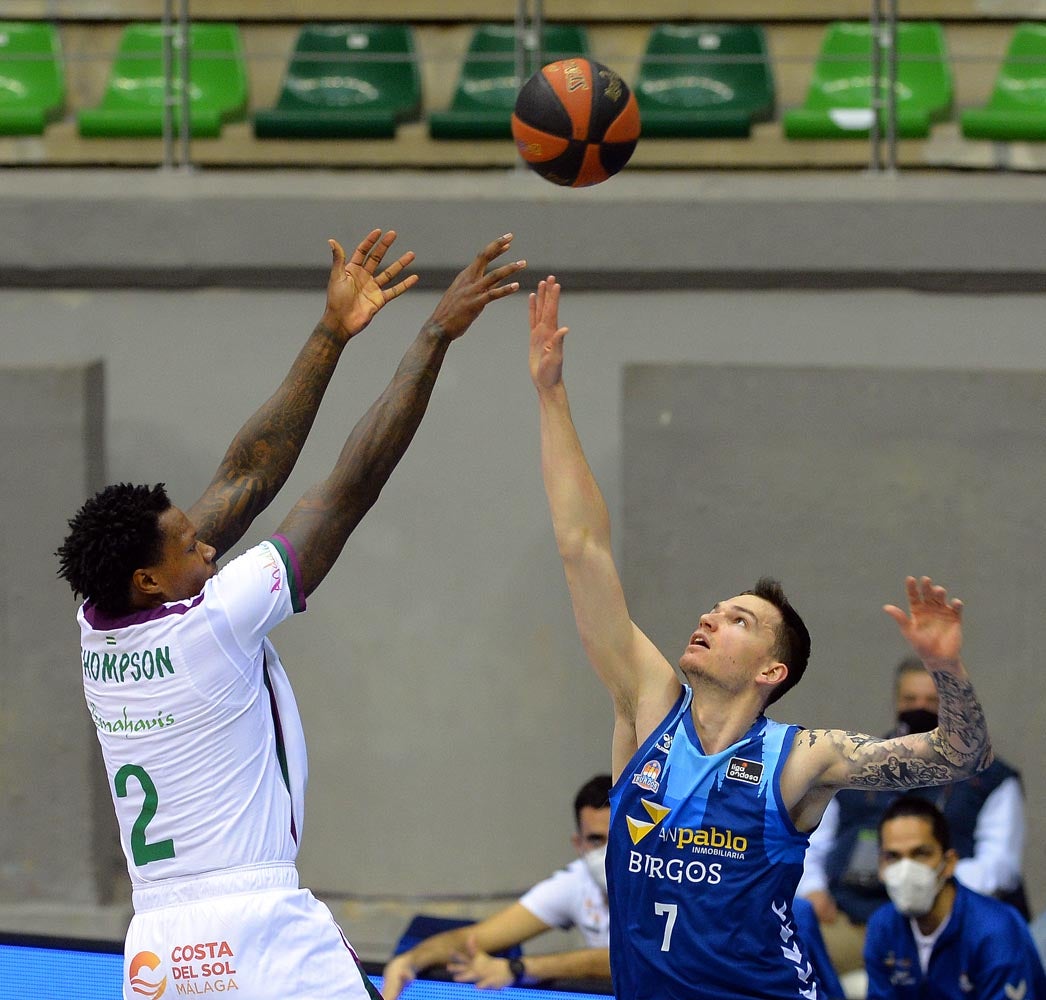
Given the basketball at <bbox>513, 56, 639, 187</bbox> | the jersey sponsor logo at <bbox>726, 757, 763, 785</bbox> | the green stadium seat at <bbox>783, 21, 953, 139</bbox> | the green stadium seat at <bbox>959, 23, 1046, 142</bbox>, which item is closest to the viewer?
the jersey sponsor logo at <bbox>726, 757, 763, 785</bbox>

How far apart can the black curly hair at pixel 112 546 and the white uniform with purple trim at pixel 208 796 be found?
0.07m

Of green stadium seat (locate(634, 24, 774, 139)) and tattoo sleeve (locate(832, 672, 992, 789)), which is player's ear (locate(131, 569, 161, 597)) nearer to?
tattoo sleeve (locate(832, 672, 992, 789))

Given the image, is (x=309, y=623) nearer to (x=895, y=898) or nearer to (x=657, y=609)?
(x=657, y=609)

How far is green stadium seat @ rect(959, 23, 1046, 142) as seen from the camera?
9.05 metres

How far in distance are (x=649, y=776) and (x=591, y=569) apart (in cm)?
50

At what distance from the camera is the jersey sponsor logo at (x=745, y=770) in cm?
373

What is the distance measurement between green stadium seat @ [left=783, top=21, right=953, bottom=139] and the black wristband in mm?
5235

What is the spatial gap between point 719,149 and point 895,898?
4.84 metres

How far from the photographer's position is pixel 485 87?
9719mm

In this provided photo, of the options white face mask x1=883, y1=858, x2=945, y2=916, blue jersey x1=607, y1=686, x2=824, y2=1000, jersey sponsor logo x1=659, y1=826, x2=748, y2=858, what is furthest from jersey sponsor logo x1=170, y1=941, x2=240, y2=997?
white face mask x1=883, y1=858, x2=945, y2=916

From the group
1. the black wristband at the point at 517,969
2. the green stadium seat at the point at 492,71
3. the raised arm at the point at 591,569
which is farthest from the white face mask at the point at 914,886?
the green stadium seat at the point at 492,71

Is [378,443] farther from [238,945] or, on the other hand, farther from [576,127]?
[576,127]

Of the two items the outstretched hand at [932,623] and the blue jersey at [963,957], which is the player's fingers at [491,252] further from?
the blue jersey at [963,957]

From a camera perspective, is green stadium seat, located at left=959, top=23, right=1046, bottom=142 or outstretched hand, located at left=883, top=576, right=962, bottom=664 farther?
green stadium seat, located at left=959, top=23, right=1046, bottom=142
